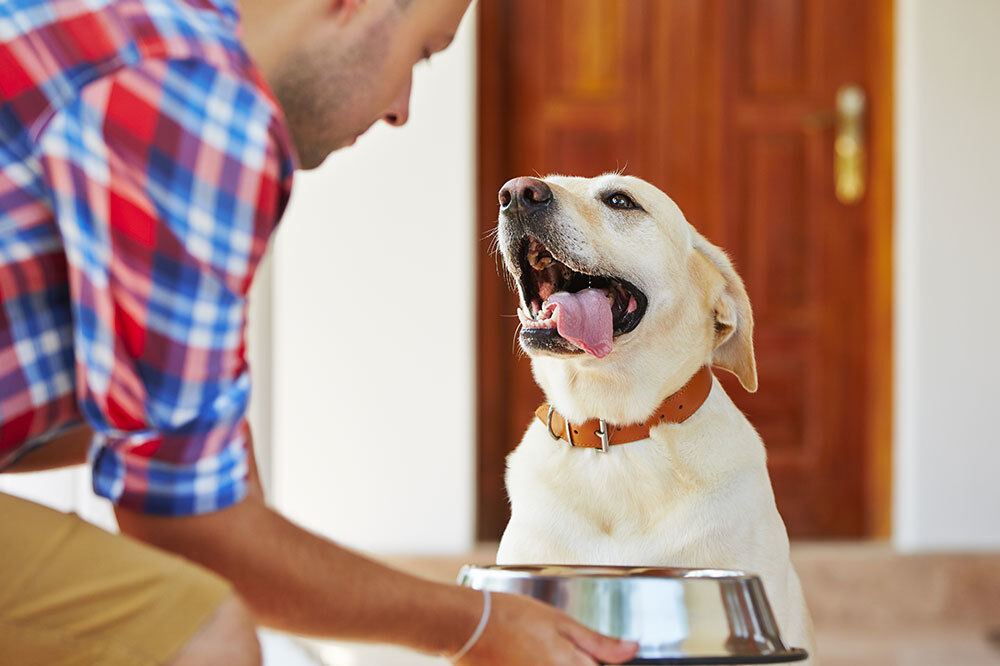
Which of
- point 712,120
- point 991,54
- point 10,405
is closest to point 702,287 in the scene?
point 10,405

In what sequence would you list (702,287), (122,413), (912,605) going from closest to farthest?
(122,413)
(702,287)
(912,605)

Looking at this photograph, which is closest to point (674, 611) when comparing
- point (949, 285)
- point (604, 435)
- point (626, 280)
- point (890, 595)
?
point (604, 435)

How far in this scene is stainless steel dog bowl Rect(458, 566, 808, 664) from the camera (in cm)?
98

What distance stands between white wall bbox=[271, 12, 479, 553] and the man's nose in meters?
2.53

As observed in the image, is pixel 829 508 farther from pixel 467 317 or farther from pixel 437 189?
pixel 437 189

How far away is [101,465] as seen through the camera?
94 cm

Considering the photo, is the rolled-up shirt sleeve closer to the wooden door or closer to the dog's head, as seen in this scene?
the dog's head

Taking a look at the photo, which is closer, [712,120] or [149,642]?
[149,642]

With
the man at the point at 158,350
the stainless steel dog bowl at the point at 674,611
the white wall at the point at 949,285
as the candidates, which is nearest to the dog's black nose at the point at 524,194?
the man at the point at 158,350

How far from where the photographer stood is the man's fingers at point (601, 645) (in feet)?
3.21

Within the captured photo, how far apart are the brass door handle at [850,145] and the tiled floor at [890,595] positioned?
1.12 meters

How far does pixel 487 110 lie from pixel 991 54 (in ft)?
5.17

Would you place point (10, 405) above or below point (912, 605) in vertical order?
above

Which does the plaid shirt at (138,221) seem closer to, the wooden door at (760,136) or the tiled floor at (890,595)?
the tiled floor at (890,595)
